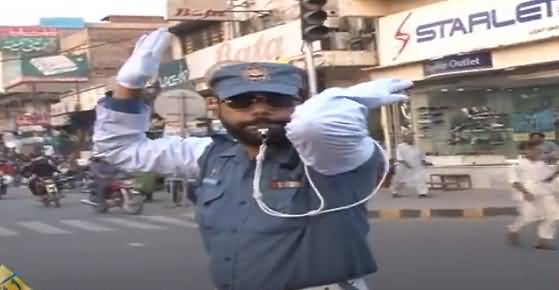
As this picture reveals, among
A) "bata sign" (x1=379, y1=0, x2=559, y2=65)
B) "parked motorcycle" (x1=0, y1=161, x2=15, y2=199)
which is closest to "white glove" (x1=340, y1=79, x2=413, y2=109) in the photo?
"bata sign" (x1=379, y1=0, x2=559, y2=65)

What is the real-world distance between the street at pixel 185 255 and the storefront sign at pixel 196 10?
29.8ft

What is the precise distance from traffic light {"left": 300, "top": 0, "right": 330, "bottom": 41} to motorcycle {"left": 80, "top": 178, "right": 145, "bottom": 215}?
353 inches

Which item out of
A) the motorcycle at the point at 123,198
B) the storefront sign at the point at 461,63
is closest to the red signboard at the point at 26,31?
the motorcycle at the point at 123,198

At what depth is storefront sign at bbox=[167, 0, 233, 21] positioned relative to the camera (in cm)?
2580

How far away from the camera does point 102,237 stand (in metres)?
14.7

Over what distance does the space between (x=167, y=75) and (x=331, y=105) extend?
29.5 metres

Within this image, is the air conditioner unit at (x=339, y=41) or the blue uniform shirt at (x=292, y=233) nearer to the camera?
the blue uniform shirt at (x=292, y=233)

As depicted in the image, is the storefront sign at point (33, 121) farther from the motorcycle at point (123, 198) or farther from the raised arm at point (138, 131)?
the raised arm at point (138, 131)

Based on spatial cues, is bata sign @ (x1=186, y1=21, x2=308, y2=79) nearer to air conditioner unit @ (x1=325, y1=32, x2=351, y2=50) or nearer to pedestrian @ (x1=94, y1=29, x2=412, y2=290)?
air conditioner unit @ (x1=325, y1=32, x2=351, y2=50)

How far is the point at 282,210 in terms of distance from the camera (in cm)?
237

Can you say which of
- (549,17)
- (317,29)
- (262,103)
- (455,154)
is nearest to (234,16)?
(455,154)

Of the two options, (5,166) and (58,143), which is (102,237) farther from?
(58,143)

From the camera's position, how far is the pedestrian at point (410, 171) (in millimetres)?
19703

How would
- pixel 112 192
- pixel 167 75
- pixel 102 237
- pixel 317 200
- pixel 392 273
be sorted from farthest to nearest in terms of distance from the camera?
pixel 167 75, pixel 112 192, pixel 102 237, pixel 392 273, pixel 317 200
